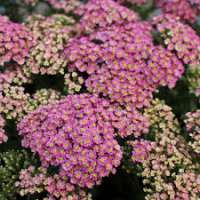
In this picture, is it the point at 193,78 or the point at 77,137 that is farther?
the point at 193,78

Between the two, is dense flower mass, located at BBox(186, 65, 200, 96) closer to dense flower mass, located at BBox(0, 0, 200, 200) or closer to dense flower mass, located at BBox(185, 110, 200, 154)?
dense flower mass, located at BBox(0, 0, 200, 200)

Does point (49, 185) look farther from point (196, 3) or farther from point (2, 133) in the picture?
point (196, 3)

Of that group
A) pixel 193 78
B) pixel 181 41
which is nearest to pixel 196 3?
pixel 181 41

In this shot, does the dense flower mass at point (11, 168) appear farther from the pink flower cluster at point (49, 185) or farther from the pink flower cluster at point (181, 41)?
the pink flower cluster at point (181, 41)

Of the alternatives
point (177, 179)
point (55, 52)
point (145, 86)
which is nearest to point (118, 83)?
point (145, 86)

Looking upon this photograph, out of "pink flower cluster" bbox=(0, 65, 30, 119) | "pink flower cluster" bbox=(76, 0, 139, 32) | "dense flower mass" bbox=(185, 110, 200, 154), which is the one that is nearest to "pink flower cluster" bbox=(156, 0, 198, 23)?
"pink flower cluster" bbox=(76, 0, 139, 32)

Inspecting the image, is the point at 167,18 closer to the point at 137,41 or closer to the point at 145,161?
the point at 137,41
